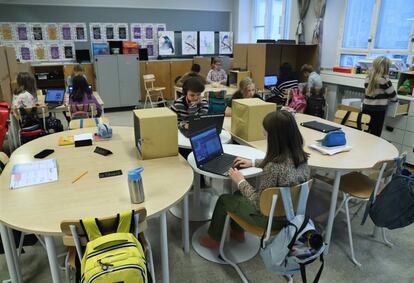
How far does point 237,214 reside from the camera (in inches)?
84.0

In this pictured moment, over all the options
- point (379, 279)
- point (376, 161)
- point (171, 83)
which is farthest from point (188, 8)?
point (379, 279)

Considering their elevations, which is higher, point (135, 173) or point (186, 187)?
point (135, 173)

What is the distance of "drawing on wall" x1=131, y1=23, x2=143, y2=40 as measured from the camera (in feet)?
26.2

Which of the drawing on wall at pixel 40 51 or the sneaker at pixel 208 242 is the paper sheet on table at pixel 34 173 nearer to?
the sneaker at pixel 208 242

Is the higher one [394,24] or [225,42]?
[394,24]

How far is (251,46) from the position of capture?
5.98m

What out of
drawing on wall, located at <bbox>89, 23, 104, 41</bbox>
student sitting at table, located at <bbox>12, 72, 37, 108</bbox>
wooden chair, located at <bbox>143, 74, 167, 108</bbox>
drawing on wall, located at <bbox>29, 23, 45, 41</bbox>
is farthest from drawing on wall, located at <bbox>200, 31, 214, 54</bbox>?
student sitting at table, located at <bbox>12, 72, 37, 108</bbox>

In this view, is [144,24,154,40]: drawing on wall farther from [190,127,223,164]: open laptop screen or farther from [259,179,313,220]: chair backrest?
[259,179,313,220]: chair backrest

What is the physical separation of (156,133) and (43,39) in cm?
646

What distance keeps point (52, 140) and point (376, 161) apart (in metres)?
2.60

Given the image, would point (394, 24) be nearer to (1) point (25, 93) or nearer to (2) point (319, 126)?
(2) point (319, 126)

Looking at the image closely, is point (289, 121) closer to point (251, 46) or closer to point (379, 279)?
point (379, 279)

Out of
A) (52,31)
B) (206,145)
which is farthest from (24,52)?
(206,145)

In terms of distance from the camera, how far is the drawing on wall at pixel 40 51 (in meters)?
7.34
